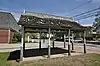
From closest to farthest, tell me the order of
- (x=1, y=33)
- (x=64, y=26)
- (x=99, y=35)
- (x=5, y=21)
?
(x=64, y=26), (x=1, y=33), (x=5, y=21), (x=99, y=35)

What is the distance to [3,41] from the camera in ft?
113

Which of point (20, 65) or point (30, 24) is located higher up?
point (30, 24)

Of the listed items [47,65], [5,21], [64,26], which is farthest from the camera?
[5,21]

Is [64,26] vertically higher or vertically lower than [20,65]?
higher

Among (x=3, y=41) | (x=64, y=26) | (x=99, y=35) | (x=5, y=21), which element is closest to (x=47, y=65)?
(x=64, y=26)

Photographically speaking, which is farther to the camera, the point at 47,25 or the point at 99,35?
the point at 99,35

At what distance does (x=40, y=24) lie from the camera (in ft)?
40.6

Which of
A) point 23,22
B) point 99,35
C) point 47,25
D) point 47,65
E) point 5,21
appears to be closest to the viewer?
point 47,65

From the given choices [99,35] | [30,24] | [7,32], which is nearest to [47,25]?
[30,24]

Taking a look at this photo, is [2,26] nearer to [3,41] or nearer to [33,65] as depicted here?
[3,41]

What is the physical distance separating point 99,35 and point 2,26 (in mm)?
38117

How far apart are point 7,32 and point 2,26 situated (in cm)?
195

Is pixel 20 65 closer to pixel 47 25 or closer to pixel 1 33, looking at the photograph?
pixel 47 25

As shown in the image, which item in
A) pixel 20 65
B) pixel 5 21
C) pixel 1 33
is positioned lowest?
pixel 20 65
